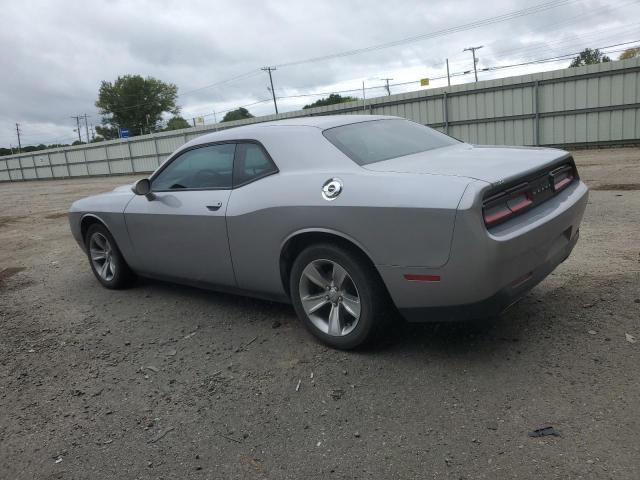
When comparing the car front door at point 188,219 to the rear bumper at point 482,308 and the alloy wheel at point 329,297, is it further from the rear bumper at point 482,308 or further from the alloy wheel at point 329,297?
the rear bumper at point 482,308

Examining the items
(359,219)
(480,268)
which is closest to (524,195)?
(480,268)

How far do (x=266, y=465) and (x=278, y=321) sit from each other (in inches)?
69.9

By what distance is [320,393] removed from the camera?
3.07m

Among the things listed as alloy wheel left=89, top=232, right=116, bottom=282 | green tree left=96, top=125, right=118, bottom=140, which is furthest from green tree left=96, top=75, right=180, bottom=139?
alloy wheel left=89, top=232, right=116, bottom=282

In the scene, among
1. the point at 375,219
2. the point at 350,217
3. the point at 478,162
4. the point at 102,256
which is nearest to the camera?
the point at 375,219

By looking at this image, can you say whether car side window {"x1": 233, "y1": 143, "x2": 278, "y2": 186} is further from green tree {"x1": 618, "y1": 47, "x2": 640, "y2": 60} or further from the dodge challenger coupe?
green tree {"x1": 618, "y1": 47, "x2": 640, "y2": 60}

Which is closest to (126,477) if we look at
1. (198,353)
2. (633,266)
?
(198,353)

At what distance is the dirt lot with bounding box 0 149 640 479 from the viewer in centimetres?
244

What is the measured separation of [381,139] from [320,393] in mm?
1857

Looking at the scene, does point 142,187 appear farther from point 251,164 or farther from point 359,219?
point 359,219

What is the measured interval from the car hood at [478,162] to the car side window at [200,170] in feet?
4.15

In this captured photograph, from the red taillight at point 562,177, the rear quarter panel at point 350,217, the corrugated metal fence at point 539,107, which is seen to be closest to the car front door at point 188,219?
the rear quarter panel at point 350,217

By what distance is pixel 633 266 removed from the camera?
180 inches

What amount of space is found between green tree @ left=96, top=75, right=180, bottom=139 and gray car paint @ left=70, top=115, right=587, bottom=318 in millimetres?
90947
